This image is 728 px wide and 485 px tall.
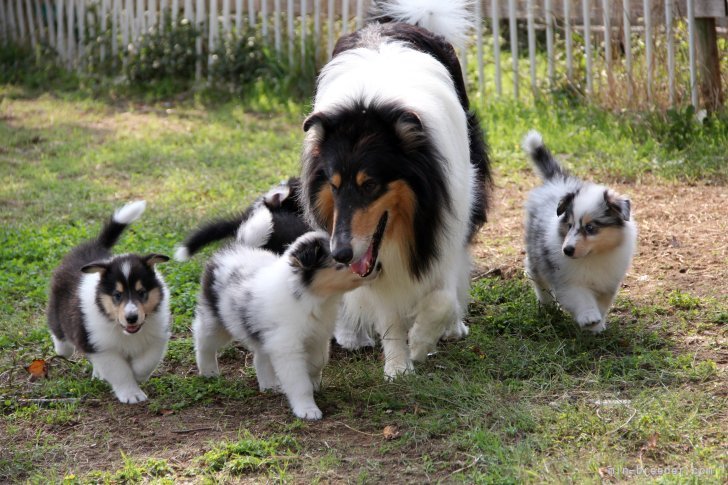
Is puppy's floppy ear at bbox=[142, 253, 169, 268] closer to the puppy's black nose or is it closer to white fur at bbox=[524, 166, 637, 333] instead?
the puppy's black nose

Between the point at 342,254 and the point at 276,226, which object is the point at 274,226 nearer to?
the point at 276,226

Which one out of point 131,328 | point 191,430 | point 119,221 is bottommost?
point 191,430

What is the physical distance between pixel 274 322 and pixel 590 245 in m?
1.80

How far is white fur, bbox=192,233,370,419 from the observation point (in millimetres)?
4324

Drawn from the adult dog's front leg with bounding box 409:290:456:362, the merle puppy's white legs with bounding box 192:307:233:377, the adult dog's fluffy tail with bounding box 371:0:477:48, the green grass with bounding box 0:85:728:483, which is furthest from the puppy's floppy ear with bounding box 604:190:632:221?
the merle puppy's white legs with bounding box 192:307:233:377

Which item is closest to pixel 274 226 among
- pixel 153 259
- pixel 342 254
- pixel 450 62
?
pixel 153 259

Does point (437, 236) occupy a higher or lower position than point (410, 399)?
higher

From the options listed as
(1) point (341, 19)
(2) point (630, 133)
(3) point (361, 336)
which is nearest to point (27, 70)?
(1) point (341, 19)

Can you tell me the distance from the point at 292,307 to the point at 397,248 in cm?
64

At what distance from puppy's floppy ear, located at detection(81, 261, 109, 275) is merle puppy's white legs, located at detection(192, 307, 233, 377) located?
0.51 m

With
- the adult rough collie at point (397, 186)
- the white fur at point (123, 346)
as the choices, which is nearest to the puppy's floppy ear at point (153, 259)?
the white fur at point (123, 346)

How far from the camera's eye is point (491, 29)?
11.9 meters

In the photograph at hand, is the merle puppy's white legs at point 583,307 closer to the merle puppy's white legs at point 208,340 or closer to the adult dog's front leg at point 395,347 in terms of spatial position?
the adult dog's front leg at point 395,347

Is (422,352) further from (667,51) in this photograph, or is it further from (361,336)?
(667,51)
